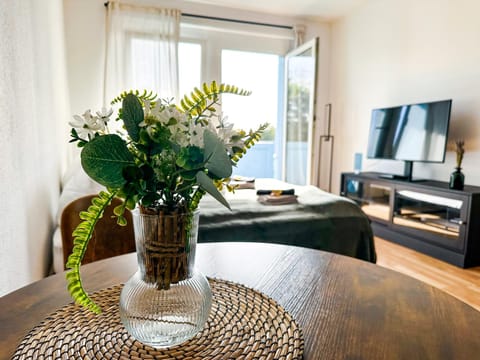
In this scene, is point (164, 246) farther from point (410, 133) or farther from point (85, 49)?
point (85, 49)

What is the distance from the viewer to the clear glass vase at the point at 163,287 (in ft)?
1.86

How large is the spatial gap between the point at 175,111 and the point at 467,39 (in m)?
3.30

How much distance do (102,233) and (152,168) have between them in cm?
80

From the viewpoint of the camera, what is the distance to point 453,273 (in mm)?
2467

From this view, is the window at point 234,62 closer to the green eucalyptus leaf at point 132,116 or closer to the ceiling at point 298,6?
the ceiling at point 298,6

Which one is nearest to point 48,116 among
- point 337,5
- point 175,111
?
point 175,111

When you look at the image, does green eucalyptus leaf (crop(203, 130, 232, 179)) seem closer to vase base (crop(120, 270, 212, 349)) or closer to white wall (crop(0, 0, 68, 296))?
vase base (crop(120, 270, 212, 349))

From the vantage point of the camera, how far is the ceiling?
12.8 feet

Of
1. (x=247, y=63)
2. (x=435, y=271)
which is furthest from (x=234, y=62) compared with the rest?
(x=435, y=271)

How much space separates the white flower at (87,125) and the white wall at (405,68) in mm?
3206

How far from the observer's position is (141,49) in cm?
362

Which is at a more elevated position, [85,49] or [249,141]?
[85,49]

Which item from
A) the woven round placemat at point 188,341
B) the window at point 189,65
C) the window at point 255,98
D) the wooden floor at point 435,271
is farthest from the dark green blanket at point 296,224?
the window at point 189,65

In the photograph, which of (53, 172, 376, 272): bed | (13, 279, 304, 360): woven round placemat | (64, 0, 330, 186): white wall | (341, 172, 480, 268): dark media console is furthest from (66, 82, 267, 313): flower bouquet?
(64, 0, 330, 186): white wall
